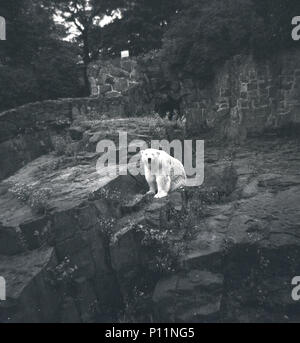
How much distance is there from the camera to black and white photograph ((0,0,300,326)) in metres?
8.91

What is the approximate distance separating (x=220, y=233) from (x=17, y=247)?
4.27 m

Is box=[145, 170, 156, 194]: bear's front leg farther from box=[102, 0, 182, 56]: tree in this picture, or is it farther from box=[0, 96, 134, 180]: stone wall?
box=[102, 0, 182, 56]: tree

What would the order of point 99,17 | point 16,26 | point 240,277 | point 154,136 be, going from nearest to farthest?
1. point 240,277
2. point 154,136
3. point 16,26
4. point 99,17

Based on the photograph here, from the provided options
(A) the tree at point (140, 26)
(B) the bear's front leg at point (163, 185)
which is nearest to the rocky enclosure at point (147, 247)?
(B) the bear's front leg at point (163, 185)

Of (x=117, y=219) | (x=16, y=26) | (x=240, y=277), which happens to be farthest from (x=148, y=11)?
(x=240, y=277)

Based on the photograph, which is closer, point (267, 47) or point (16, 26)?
point (267, 47)

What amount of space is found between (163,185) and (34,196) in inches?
115

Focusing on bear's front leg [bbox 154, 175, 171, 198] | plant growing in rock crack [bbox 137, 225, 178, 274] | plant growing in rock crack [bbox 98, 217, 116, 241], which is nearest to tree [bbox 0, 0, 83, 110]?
bear's front leg [bbox 154, 175, 171, 198]

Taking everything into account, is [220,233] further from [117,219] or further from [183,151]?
[183,151]

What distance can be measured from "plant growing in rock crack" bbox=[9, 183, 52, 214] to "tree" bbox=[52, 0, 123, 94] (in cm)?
1123

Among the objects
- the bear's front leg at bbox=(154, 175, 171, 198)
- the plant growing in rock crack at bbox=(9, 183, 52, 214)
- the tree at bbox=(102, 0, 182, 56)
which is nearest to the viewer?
the plant growing in rock crack at bbox=(9, 183, 52, 214)

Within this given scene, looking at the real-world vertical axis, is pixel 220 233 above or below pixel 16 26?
below

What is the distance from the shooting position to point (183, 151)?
45.0 ft

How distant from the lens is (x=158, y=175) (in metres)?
10.3
